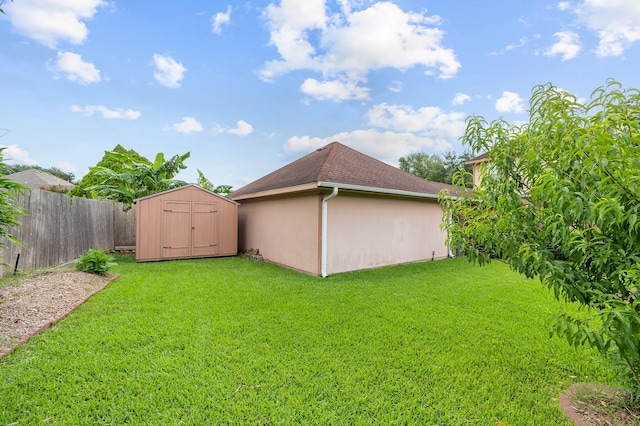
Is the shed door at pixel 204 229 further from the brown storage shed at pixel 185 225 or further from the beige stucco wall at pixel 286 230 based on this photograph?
the beige stucco wall at pixel 286 230

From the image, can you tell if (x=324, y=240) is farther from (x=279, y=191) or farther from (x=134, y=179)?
(x=134, y=179)

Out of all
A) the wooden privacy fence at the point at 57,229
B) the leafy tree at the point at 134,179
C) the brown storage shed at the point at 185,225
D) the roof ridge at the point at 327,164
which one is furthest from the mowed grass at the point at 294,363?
the leafy tree at the point at 134,179

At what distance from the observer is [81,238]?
8320mm

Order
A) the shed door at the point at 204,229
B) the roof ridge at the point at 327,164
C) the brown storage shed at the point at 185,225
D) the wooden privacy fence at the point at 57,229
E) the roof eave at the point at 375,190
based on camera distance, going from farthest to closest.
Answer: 1. the shed door at the point at 204,229
2. the brown storage shed at the point at 185,225
3. the roof ridge at the point at 327,164
4. the roof eave at the point at 375,190
5. the wooden privacy fence at the point at 57,229

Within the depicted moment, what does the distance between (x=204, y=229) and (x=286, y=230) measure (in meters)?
3.06

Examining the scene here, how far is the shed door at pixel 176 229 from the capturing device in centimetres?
879

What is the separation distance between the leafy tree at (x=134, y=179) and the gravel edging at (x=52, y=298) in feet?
19.8

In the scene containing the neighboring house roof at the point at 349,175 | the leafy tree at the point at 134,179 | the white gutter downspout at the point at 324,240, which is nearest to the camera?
the white gutter downspout at the point at 324,240

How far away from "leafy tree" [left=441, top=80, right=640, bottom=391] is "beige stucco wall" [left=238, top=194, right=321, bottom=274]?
4.72 meters

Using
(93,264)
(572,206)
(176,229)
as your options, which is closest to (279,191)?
(176,229)

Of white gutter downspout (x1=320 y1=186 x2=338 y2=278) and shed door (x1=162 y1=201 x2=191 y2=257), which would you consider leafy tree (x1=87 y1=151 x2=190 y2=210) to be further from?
white gutter downspout (x1=320 y1=186 x2=338 y2=278)

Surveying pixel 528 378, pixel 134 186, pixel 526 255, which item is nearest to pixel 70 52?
pixel 134 186

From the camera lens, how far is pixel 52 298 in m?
4.36

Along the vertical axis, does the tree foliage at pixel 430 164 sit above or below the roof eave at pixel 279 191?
above
